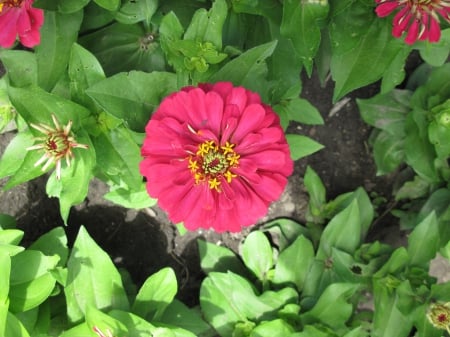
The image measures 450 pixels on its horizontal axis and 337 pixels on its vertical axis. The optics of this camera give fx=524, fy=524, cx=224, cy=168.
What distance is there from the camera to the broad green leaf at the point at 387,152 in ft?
4.43

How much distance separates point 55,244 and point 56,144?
1.40 feet

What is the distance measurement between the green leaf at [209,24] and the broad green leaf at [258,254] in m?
0.59

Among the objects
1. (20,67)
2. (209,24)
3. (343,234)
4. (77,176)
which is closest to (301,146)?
(343,234)

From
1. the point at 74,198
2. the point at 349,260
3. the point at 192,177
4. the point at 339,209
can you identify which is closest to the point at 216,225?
the point at 192,177

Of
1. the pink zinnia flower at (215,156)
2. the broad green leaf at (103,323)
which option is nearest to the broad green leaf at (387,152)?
the pink zinnia flower at (215,156)

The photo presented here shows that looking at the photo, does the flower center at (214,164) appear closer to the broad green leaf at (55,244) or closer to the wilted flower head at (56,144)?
the wilted flower head at (56,144)

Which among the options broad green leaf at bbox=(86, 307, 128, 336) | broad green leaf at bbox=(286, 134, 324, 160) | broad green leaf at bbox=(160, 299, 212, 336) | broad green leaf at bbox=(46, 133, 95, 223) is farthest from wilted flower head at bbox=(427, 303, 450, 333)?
broad green leaf at bbox=(46, 133, 95, 223)

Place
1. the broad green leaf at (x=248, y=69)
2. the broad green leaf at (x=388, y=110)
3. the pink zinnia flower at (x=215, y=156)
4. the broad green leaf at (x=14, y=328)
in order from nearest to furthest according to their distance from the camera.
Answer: the pink zinnia flower at (x=215, y=156)
the broad green leaf at (x=248, y=69)
the broad green leaf at (x=14, y=328)
the broad green leaf at (x=388, y=110)

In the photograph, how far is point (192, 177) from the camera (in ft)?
2.63

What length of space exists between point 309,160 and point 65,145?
0.82m

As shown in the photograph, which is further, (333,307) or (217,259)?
(217,259)

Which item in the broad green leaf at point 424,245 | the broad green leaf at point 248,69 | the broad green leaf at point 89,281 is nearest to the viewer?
the broad green leaf at point 248,69

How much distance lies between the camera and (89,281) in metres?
1.09

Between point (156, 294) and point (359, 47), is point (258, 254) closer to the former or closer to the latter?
point (156, 294)
